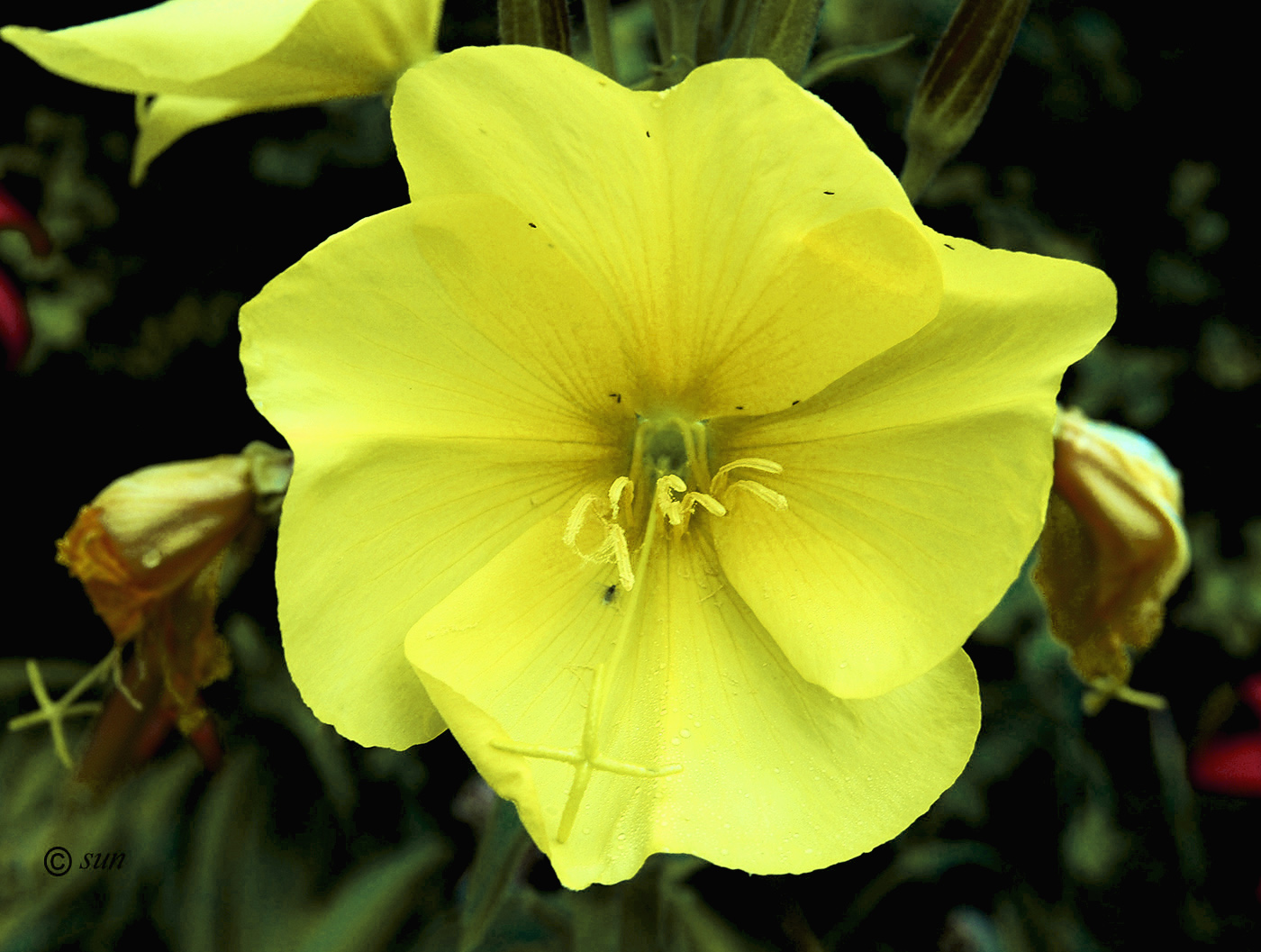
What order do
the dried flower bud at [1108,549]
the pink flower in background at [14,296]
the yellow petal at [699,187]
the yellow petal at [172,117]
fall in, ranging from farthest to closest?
the pink flower in background at [14,296] < the dried flower bud at [1108,549] < the yellow petal at [172,117] < the yellow petal at [699,187]

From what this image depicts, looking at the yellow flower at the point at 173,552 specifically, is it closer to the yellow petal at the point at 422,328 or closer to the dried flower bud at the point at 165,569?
the dried flower bud at the point at 165,569

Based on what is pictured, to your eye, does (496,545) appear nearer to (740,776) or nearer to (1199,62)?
(740,776)

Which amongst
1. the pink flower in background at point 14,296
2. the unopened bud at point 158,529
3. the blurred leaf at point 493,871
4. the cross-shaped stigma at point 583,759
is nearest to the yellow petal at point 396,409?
the cross-shaped stigma at point 583,759

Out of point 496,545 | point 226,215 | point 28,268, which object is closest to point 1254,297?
point 496,545

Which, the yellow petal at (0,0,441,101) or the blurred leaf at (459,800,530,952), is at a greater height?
the yellow petal at (0,0,441,101)

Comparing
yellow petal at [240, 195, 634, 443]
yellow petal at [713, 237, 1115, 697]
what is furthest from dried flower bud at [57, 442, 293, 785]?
yellow petal at [713, 237, 1115, 697]

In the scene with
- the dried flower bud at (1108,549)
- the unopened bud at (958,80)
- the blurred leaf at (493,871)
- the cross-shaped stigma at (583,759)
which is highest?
the unopened bud at (958,80)

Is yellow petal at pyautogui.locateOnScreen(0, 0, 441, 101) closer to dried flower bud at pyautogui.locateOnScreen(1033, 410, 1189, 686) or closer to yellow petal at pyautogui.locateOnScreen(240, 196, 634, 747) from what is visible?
yellow petal at pyautogui.locateOnScreen(240, 196, 634, 747)
